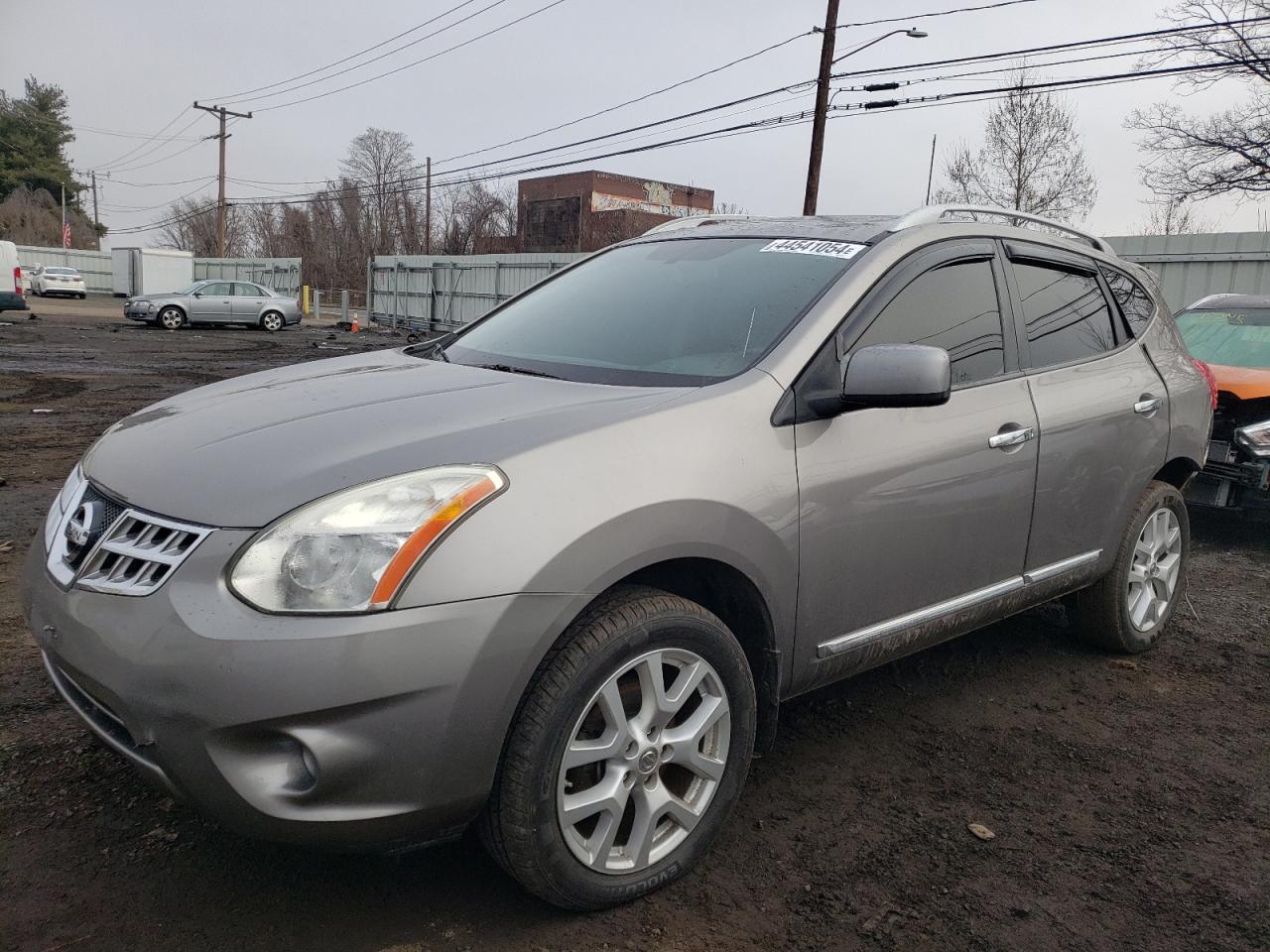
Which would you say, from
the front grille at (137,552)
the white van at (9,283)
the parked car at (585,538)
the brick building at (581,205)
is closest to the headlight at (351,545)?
the parked car at (585,538)

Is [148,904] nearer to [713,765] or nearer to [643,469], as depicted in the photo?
[713,765]

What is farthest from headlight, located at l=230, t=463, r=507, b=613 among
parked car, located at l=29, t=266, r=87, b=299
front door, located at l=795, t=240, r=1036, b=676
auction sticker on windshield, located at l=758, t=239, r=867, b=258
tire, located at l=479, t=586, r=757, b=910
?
parked car, located at l=29, t=266, r=87, b=299

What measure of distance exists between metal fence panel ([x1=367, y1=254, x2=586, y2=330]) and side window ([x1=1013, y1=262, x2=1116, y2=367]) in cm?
2141

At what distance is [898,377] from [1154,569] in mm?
2446

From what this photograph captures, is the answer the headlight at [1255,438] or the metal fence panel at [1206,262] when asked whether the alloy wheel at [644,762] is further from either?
the metal fence panel at [1206,262]

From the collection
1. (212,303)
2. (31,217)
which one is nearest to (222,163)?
(212,303)

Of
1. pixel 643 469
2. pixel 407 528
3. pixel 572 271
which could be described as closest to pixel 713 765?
pixel 643 469

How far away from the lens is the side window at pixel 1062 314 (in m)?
3.55

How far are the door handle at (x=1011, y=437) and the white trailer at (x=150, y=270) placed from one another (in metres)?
48.3

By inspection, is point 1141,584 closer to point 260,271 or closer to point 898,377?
point 898,377

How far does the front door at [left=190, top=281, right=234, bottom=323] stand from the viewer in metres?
29.2

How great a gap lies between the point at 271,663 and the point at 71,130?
308 ft

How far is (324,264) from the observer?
63969 millimetres

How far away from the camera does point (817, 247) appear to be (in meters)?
3.19
